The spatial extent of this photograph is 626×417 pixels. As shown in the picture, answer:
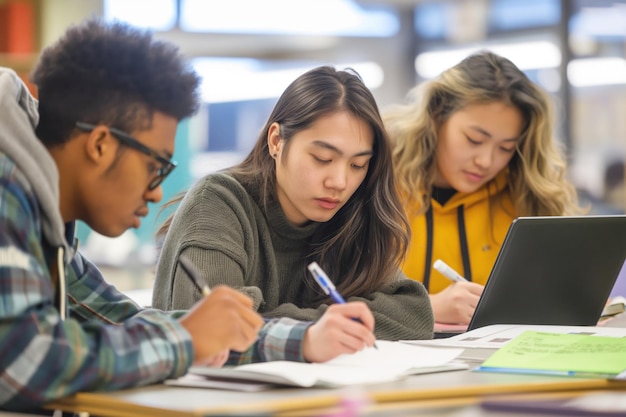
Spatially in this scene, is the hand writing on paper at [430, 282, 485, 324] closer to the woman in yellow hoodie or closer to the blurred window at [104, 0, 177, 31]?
the woman in yellow hoodie

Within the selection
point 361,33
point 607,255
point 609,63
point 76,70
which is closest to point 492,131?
point 607,255

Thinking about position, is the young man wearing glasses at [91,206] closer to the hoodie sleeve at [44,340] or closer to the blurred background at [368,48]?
the hoodie sleeve at [44,340]

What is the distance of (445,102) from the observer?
107 inches

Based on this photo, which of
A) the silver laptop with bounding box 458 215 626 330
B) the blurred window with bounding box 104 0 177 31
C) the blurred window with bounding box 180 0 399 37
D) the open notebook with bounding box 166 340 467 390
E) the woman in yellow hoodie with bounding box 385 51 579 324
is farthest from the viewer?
the blurred window with bounding box 180 0 399 37

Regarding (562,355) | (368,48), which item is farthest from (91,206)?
(368,48)

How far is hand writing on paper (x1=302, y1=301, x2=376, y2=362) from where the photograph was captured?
1366 mm

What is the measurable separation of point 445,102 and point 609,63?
4.10 m

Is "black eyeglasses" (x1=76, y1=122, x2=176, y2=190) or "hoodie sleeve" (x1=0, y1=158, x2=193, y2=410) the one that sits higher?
"black eyeglasses" (x1=76, y1=122, x2=176, y2=190)

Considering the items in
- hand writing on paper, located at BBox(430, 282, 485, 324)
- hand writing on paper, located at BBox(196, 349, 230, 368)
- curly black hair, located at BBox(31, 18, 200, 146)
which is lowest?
hand writing on paper, located at BBox(430, 282, 485, 324)

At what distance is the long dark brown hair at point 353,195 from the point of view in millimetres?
Result: 1947

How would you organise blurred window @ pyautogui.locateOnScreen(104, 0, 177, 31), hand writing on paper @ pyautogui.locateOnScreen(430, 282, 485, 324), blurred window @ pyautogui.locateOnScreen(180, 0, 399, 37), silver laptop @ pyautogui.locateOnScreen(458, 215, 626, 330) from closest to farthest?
silver laptop @ pyautogui.locateOnScreen(458, 215, 626, 330)
hand writing on paper @ pyautogui.locateOnScreen(430, 282, 485, 324)
blurred window @ pyautogui.locateOnScreen(104, 0, 177, 31)
blurred window @ pyautogui.locateOnScreen(180, 0, 399, 37)

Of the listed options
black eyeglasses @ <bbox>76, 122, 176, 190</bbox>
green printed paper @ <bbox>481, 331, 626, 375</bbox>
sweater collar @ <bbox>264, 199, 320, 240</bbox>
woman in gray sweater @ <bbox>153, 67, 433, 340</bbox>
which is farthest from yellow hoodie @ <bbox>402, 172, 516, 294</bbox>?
black eyeglasses @ <bbox>76, 122, 176, 190</bbox>

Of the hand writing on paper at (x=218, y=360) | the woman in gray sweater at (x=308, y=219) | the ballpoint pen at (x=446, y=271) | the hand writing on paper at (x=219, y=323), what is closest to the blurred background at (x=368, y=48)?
the ballpoint pen at (x=446, y=271)

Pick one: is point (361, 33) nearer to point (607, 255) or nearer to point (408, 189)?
point (408, 189)
